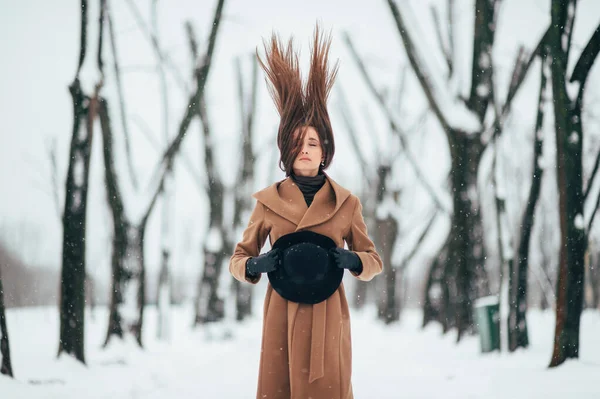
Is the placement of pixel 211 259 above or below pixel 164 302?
above

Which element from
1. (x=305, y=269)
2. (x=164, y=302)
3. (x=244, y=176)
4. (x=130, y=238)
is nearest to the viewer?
(x=305, y=269)

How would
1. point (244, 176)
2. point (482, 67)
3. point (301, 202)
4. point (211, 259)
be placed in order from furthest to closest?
point (244, 176) < point (211, 259) < point (482, 67) < point (301, 202)

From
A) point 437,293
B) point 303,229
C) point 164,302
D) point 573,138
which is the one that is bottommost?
point 437,293

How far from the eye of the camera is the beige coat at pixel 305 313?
8.29 feet

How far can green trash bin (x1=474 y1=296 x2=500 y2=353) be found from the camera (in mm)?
6082

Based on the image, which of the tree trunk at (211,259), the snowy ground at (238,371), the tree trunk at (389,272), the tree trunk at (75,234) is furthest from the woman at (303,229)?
the tree trunk at (389,272)

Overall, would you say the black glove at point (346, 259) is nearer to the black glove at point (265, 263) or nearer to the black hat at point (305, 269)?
the black hat at point (305, 269)

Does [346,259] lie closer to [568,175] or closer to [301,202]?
[301,202]

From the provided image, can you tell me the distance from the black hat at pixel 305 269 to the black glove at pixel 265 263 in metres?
0.04

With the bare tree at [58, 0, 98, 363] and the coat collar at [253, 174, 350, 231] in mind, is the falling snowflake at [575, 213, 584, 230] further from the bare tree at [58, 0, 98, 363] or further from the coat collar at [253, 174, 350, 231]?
the bare tree at [58, 0, 98, 363]

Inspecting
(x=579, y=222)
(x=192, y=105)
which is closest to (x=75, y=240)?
(x=192, y=105)

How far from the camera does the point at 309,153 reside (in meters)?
2.72

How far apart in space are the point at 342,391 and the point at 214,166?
7.50 meters

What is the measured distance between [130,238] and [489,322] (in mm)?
4483
